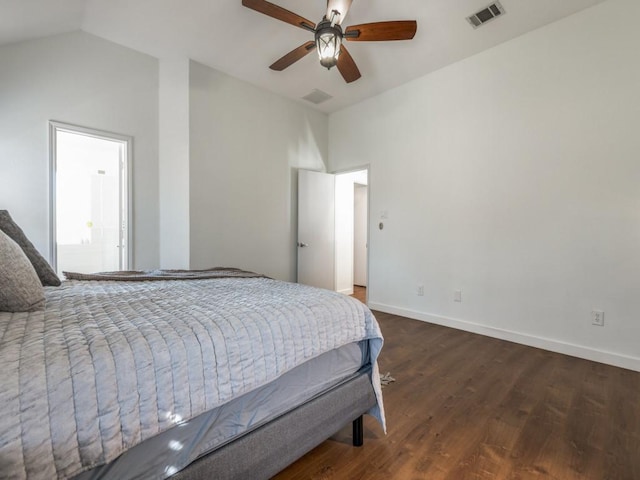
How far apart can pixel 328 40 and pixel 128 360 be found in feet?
7.69

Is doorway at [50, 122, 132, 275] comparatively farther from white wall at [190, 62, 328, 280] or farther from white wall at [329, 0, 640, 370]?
white wall at [329, 0, 640, 370]

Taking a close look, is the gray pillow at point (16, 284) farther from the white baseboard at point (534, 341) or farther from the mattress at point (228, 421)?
the white baseboard at point (534, 341)

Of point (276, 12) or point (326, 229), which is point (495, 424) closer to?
point (276, 12)

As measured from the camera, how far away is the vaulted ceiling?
258cm

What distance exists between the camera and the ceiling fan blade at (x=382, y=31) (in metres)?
2.30

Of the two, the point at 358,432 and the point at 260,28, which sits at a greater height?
the point at 260,28

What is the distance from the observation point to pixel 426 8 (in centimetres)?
263

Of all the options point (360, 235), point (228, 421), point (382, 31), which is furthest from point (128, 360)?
point (360, 235)

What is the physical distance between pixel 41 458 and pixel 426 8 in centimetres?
351

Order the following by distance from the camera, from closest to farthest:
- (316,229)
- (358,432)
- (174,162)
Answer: (358,432) < (174,162) < (316,229)

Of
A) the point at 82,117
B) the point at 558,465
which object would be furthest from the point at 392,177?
the point at 82,117

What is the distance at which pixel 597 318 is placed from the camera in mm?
2625

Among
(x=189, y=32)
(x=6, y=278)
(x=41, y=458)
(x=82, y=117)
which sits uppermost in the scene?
(x=189, y=32)

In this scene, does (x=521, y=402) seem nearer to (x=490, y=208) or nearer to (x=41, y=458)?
(x=490, y=208)
